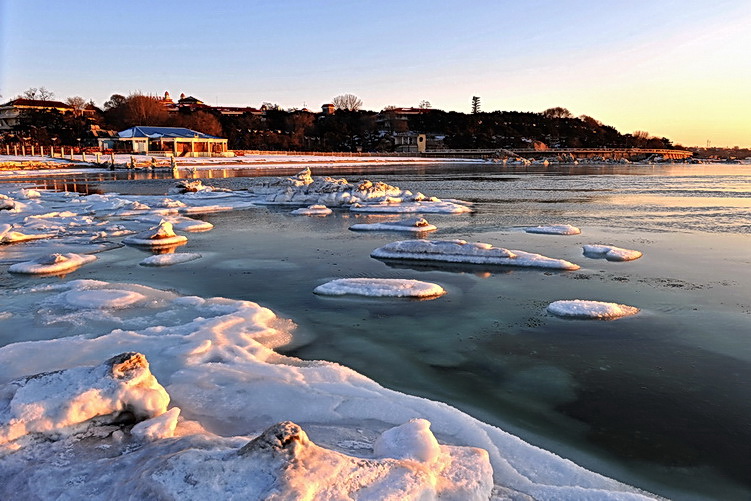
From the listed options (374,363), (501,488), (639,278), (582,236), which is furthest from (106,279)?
(582,236)

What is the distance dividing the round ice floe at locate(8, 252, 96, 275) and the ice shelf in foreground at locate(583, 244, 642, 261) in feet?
37.5

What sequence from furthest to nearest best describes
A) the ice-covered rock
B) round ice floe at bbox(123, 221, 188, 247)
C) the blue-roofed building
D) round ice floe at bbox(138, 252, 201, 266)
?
the blue-roofed building, round ice floe at bbox(123, 221, 188, 247), round ice floe at bbox(138, 252, 201, 266), the ice-covered rock

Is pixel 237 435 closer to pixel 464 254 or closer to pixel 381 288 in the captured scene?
pixel 381 288

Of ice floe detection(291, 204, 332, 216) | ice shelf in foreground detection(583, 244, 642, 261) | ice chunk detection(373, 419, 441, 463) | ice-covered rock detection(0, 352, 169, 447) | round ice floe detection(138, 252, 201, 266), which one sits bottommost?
round ice floe detection(138, 252, 201, 266)

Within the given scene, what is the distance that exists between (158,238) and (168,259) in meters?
2.68

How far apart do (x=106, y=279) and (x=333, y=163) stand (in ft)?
215

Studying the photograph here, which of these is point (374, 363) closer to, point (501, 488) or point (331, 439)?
point (331, 439)

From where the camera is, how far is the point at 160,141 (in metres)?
71.9

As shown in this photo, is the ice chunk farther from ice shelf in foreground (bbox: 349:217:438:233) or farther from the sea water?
ice shelf in foreground (bbox: 349:217:438:233)

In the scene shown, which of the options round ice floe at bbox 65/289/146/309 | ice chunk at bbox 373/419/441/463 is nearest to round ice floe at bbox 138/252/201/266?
round ice floe at bbox 65/289/146/309

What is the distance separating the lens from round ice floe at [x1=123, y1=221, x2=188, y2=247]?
13891 mm

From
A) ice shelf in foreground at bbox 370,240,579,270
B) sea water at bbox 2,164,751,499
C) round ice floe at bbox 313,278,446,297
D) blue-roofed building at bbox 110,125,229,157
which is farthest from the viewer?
blue-roofed building at bbox 110,125,229,157

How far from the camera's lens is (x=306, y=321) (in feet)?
24.5

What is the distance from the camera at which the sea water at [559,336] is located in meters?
4.35
